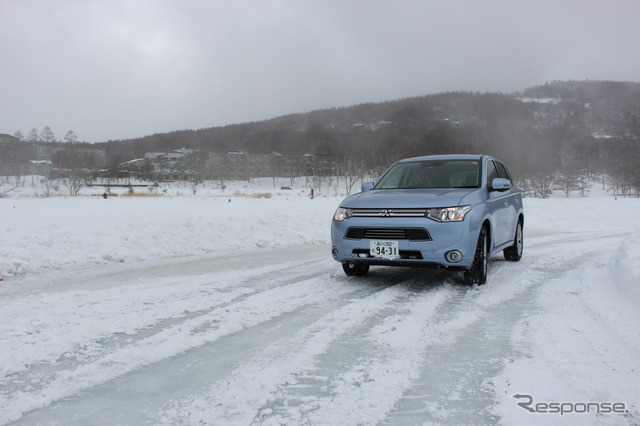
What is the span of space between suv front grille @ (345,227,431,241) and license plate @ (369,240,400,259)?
6 centimetres

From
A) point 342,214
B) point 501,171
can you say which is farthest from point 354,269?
point 501,171

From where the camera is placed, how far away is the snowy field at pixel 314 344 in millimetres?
2445

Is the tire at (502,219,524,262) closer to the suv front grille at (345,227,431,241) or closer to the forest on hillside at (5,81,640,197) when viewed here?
the suv front grille at (345,227,431,241)

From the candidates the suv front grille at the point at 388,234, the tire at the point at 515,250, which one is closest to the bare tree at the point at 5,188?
the suv front grille at the point at 388,234

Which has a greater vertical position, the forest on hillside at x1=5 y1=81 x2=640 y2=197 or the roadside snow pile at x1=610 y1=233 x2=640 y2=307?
the forest on hillside at x1=5 y1=81 x2=640 y2=197

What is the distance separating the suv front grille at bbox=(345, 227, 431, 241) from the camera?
5086 millimetres

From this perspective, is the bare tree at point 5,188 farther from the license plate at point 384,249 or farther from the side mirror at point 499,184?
the side mirror at point 499,184

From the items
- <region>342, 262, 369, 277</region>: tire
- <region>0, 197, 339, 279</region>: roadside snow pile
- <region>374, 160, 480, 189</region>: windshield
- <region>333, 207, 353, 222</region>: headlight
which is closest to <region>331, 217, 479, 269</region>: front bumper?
<region>333, 207, 353, 222</region>: headlight

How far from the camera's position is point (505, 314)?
14.2 feet

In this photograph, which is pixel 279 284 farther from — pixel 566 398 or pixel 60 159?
pixel 60 159

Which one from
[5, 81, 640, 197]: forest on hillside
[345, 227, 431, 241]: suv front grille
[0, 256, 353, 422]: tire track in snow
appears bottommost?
[0, 256, 353, 422]: tire track in snow

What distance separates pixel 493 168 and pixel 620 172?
324 ft

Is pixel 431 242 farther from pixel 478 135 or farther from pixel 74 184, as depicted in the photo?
pixel 478 135

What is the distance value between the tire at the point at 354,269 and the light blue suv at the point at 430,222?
0.01m
